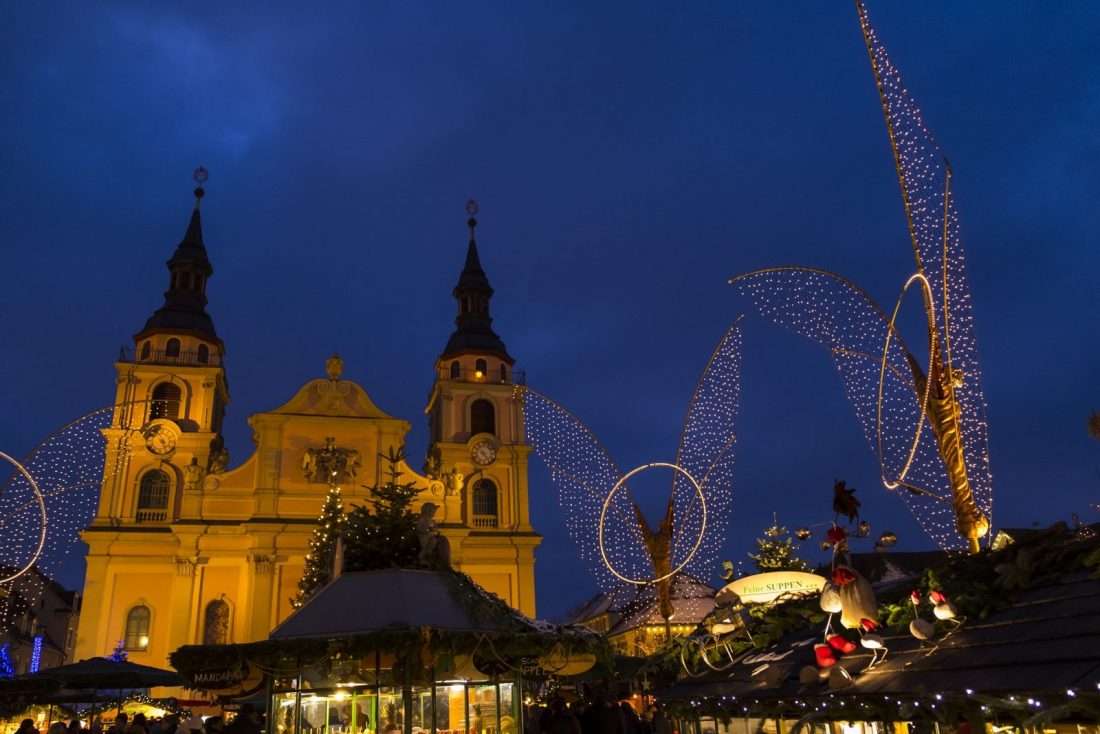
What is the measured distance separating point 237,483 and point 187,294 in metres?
11.5

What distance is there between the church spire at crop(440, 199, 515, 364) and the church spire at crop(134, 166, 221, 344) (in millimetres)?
13079

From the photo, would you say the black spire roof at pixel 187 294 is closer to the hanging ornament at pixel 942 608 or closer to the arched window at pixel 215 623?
the arched window at pixel 215 623

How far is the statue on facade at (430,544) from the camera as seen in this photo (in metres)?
11.5

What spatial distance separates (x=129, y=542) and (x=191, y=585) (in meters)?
3.79

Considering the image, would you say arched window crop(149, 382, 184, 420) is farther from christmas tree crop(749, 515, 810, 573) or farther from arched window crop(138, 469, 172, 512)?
christmas tree crop(749, 515, 810, 573)

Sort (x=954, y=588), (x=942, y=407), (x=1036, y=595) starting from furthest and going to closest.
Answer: (x=942, y=407)
(x=954, y=588)
(x=1036, y=595)

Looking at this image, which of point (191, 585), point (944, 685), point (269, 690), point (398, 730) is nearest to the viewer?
point (944, 685)

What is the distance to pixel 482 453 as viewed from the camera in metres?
45.4

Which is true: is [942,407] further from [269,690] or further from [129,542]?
[129,542]

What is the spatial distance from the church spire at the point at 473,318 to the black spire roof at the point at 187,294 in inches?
516

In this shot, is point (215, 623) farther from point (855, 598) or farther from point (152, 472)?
point (855, 598)

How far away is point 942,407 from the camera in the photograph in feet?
50.6

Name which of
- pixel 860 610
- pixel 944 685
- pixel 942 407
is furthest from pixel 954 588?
pixel 942 407

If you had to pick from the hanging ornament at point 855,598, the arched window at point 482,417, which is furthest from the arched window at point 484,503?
the hanging ornament at point 855,598
